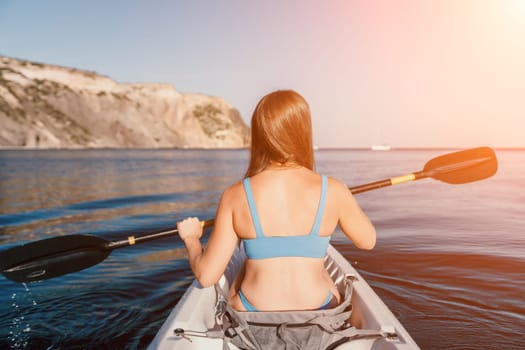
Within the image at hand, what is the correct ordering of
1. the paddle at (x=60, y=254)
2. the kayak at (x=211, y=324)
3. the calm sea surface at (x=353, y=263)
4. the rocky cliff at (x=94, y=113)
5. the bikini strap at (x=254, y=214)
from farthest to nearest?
the rocky cliff at (x=94, y=113) < the calm sea surface at (x=353, y=263) < the paddle at (x=60, y=254) < the kayak at (x=211, y=324) < the bikini strap at (x=254, y=214)

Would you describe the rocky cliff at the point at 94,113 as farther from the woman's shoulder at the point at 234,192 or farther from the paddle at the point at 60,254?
the woman's shoulder at the point at 234,192

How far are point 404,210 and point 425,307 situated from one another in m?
8.49

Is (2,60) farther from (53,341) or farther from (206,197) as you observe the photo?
(53,341)

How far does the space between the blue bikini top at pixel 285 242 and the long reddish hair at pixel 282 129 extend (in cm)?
20

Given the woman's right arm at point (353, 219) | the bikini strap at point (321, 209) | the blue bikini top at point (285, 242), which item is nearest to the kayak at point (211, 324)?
the woman's right arm at point (353, 219)

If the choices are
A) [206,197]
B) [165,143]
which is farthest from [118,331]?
[165,143]

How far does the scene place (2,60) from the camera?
90438 mm

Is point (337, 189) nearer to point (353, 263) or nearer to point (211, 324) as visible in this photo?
point (211, 324)

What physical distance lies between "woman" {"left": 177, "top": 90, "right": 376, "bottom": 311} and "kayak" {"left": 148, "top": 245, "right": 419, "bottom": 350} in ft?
1.47

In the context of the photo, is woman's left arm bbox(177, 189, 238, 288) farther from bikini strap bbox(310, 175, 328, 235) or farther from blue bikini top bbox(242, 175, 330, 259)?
bikini strap bbox(310, 175, 328, 235)

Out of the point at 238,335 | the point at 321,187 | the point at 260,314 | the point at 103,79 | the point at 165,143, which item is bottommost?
the point at 165,143

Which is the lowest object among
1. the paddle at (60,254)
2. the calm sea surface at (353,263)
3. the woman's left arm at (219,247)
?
the calm sea surface at (353,263)

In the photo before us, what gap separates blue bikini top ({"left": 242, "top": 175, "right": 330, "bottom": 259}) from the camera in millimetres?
2146

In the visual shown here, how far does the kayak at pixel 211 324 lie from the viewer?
2.48m
